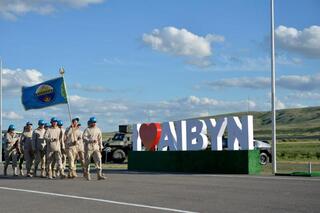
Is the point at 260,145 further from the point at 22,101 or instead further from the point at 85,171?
the point at 85,171

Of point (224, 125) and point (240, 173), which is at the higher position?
point (224, 125)

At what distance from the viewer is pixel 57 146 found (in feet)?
68.1

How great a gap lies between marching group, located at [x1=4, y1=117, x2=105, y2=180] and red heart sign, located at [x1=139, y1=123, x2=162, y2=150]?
17.4ft

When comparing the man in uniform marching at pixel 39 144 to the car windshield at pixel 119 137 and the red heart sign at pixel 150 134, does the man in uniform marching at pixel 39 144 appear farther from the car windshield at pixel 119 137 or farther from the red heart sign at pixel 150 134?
the car windshield at pixel 119 137

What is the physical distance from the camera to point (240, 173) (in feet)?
75.2

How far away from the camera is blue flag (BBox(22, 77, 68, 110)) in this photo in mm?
24341

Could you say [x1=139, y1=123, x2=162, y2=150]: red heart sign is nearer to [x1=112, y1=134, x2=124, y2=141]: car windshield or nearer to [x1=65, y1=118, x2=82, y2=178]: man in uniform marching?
[x1=65, y1=118, x2=82, y2=178]: man in uniform marching

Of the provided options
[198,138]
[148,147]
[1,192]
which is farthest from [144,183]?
[148,147]

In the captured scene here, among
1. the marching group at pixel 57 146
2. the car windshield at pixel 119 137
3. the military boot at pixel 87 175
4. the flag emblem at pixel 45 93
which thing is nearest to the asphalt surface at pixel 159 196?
the military boot at pixel 87 175

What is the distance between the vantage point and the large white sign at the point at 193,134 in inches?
918

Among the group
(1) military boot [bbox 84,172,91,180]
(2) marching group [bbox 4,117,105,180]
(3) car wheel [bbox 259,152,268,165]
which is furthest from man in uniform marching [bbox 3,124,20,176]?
(3) car wheel [bbox 259,152,268,165]

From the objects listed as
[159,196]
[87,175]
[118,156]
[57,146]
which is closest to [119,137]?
[118,156]

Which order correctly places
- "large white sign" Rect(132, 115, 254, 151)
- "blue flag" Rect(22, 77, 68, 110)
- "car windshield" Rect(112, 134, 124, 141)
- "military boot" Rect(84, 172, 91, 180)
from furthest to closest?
"car windshield" Rect(112, 134, 124, 141) → "blue flag" Rect(22, 77, 68, 110) → "large white sign" Rect(132, 115, 254, 151) → "military boot" Rect(84, 172, 91, 180)

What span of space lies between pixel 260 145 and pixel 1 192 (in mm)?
20205
